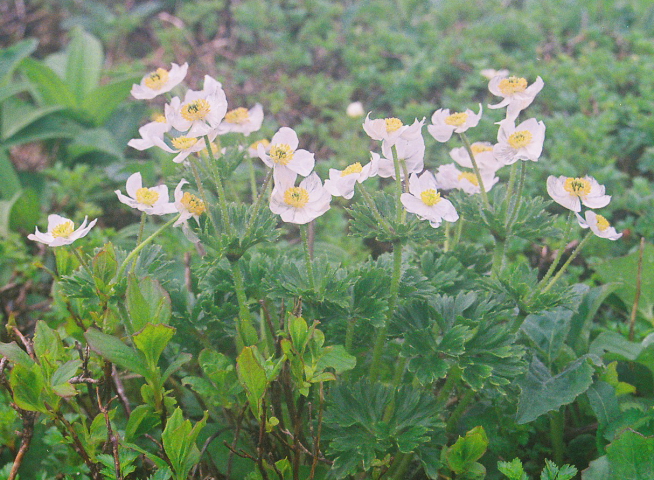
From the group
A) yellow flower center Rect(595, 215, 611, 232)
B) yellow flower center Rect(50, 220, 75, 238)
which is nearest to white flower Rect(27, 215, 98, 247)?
yellow flower center Rect(50, 220, 75, 238)

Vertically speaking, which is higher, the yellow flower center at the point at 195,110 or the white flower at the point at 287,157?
the yellow flower center at the point at 195,110

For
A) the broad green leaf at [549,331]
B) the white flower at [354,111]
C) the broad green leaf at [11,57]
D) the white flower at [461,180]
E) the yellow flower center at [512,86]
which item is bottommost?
the white flower at [354,111]

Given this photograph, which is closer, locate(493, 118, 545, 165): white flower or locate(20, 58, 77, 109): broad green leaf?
locate(493, 118, 545, 165): white flower

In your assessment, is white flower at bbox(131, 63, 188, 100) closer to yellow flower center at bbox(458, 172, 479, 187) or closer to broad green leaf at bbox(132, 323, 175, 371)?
broad green leaf at bbox(132, 323, 175, 371)

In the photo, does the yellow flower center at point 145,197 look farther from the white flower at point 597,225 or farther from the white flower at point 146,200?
the white flower at point 597,225

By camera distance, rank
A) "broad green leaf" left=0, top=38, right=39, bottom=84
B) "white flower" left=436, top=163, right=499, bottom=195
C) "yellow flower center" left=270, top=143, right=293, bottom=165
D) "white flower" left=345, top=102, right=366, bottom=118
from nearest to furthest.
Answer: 1. "yellow flower center" left=270, top=143, right=293, bottom=165
2. "white flower" left=436, top=163, right=499, bottom=195
3. "broad green leaf" left=0, top=38, right=39, bottom=84
4. "white flower" left=345, top=102, right=366, bottom=118

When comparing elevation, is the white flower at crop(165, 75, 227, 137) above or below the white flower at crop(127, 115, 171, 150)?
above

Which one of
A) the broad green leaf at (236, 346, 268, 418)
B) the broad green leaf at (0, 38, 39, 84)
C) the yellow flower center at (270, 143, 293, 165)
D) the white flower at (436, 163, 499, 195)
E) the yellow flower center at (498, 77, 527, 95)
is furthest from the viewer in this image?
the broad green leaf at (0, 38, 39, 84)

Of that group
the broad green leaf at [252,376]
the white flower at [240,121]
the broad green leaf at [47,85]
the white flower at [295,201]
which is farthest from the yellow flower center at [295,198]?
the broad green leaf at [47,85]
